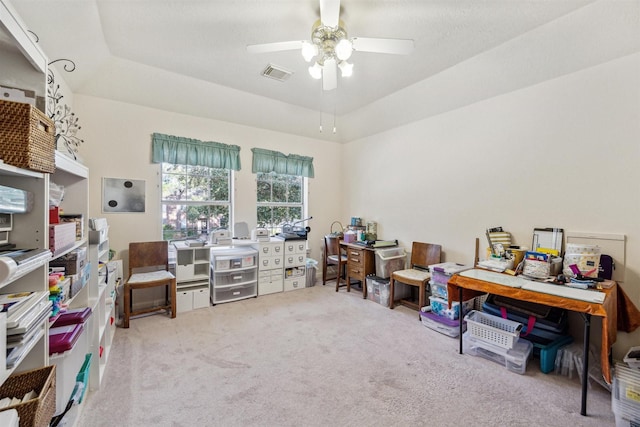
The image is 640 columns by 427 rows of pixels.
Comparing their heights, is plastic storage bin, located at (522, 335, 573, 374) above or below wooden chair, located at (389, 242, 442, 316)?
below

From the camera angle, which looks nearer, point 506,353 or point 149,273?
point 506,353

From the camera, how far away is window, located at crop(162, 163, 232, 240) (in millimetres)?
3689

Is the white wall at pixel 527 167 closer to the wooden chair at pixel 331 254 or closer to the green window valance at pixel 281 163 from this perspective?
the wooden chair at pixel 331 254

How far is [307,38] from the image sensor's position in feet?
8.01

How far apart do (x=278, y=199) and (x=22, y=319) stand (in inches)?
147

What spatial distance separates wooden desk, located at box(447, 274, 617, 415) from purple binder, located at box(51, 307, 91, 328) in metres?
2.76

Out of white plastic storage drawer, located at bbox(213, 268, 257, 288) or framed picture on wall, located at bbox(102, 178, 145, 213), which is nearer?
framed picture on wall, located at bbox(102, 178, 145, 213)

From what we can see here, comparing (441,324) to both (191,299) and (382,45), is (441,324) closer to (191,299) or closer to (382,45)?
(382,45)

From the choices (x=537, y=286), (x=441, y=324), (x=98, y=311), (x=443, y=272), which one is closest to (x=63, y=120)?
(x=98, y=311)

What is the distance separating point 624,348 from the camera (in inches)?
87.7

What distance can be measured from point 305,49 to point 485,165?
2.43 m

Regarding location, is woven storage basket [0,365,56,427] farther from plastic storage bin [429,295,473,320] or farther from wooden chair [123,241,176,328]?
plastic storage bin [429,295,473,320]

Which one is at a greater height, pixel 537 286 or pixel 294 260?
pixel 537 286

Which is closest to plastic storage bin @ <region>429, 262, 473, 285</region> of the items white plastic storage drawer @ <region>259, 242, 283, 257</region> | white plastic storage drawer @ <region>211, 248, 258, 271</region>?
white plastic storage drawer @ <region>259, 242, 283, 257</region>
